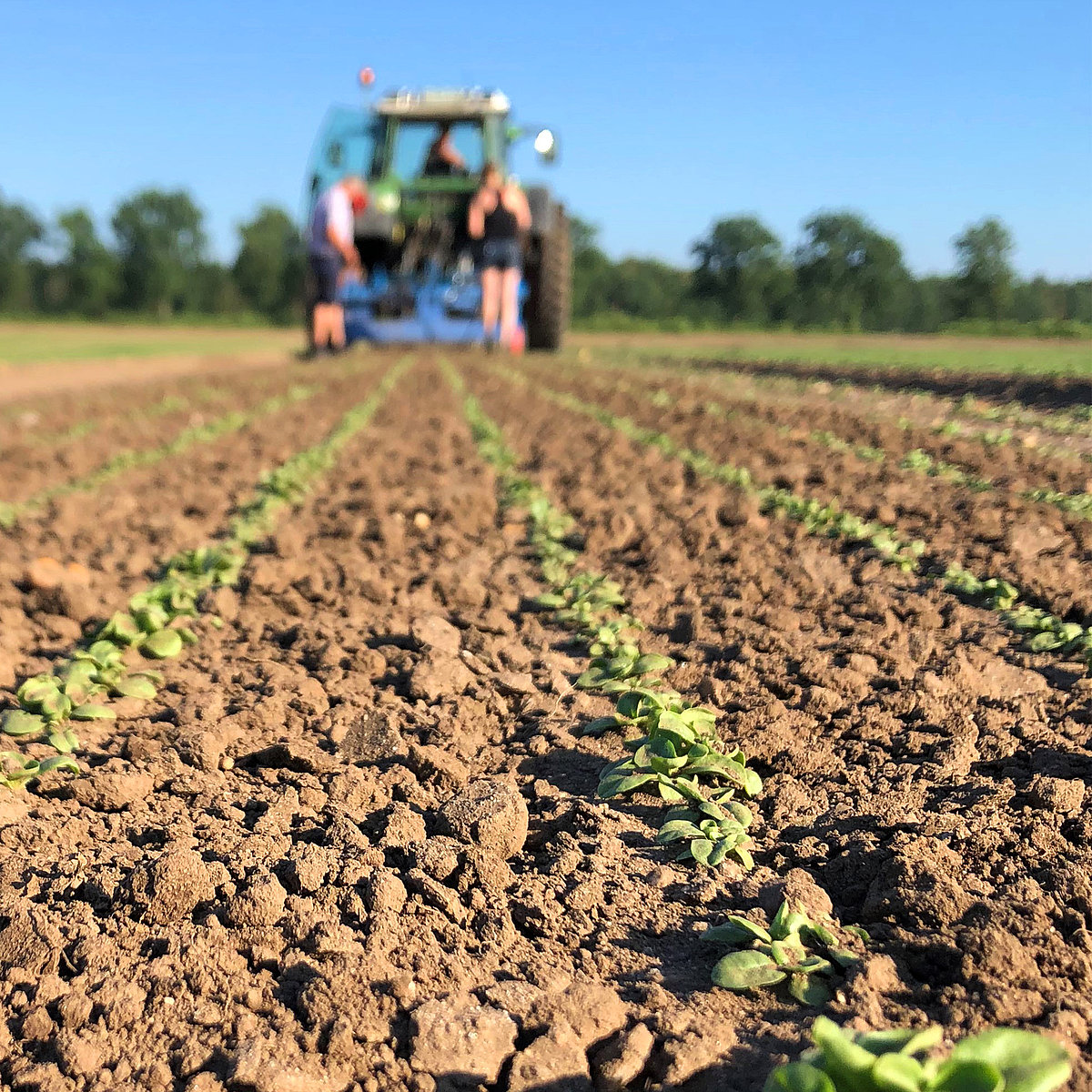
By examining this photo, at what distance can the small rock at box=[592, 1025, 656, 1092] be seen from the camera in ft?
4.97

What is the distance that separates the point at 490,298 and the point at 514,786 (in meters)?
12.4

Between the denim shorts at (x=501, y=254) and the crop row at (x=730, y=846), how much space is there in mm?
10142

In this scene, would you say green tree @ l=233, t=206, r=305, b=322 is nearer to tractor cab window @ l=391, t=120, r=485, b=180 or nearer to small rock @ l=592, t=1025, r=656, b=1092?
tractor cab window @ l=391, t=120, r=485, b=180

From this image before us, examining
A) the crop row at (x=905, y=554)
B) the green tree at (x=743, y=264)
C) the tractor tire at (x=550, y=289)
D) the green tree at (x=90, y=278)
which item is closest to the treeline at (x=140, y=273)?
the green tree at (x=90, y=278)

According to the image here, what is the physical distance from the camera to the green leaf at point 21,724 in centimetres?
261

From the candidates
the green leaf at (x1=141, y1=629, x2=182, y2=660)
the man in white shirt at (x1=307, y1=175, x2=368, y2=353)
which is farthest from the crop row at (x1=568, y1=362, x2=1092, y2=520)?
the man in white shirt at (x1=307, y1=175, x2=368, y2=353)

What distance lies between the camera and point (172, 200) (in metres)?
74.9

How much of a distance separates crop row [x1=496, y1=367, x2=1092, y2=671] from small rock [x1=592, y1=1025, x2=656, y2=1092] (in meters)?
1.95

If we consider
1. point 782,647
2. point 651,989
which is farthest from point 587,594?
point 651,989

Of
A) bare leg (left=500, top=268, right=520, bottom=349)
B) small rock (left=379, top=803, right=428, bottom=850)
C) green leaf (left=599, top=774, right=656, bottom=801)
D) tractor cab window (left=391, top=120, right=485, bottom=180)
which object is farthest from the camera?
tractor cab window (left=391, top=120, right=485, bottom=180)

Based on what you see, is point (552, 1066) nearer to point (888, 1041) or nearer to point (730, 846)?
point (888, 1041)

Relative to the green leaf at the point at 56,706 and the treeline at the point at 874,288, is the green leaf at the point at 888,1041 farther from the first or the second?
the treeline at the point at 874,288

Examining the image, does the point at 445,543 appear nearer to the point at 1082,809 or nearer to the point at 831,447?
the point at 1082,809

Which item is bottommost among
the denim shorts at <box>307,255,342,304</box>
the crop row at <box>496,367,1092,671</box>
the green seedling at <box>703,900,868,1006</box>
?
the green seedling at <box>703,900,868,1006</box>
